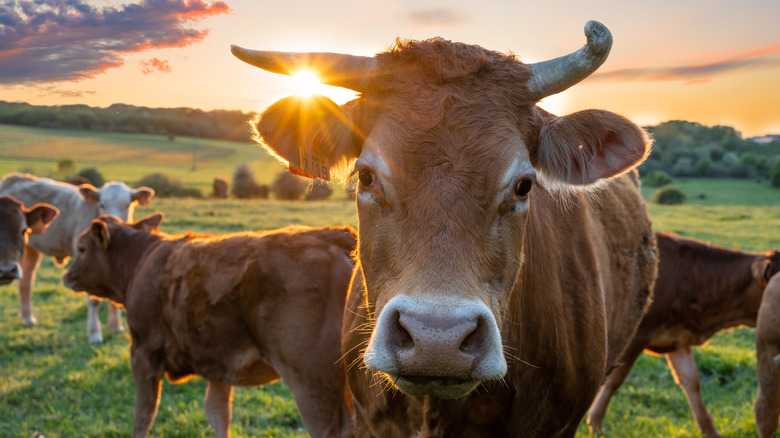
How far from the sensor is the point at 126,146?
45.2 m

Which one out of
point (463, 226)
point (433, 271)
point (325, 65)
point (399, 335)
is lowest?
point (399, 335)

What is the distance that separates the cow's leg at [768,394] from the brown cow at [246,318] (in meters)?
3.49

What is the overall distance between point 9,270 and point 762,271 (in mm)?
8061

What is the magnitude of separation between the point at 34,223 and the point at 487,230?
7.47 m

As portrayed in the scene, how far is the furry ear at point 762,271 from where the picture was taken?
6.34m

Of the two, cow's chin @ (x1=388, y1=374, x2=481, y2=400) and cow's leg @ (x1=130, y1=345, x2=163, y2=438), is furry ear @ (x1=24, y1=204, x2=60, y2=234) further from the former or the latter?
cow's chin @ (x1=388, y1=374, x2=481, y2=400)

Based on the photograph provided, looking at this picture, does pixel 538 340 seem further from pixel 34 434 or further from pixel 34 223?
pixel 34 223

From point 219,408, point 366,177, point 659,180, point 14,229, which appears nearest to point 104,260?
point 219,408

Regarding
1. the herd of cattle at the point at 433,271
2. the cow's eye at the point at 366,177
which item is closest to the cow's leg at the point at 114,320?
the herd of cattle at the point at 433,271

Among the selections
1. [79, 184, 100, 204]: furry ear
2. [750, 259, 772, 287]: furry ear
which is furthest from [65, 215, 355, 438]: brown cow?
[79, 184, 100, 204]: furry ear

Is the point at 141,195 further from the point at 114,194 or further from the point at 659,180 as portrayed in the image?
the point at 659,180

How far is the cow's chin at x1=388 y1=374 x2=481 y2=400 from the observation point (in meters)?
2.13

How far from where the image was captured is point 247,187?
45.8 meters

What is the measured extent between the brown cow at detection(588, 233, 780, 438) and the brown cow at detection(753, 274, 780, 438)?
1132 mm
